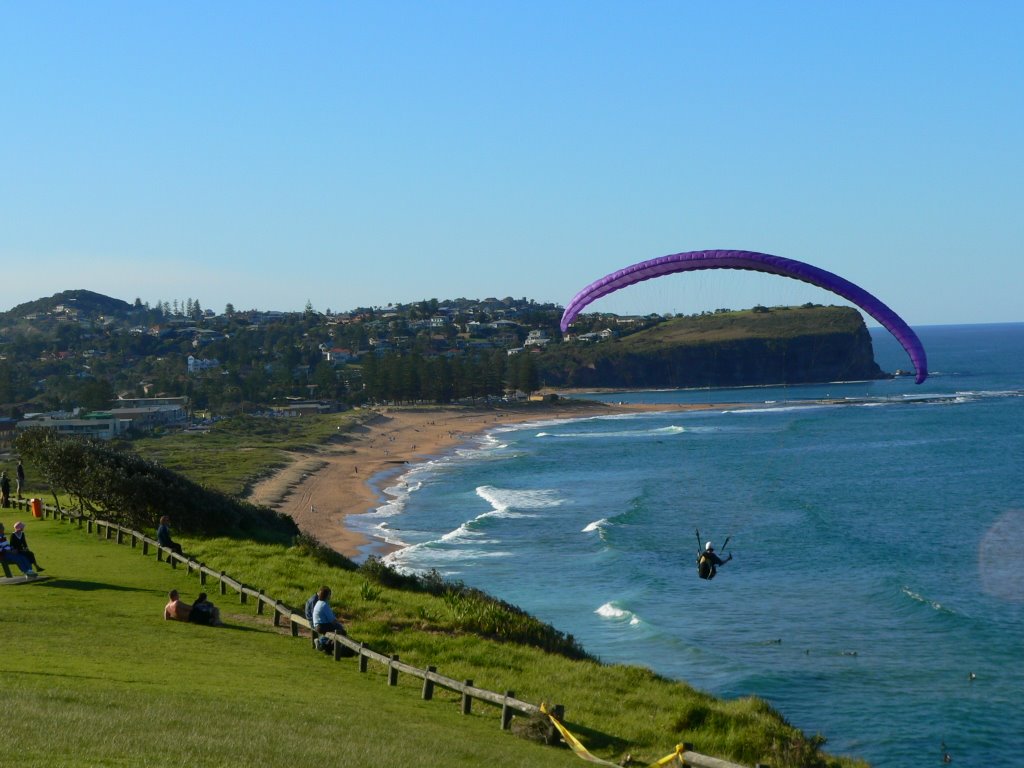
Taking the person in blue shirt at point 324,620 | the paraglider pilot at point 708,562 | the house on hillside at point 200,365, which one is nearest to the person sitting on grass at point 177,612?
the person in blue shirt at point 324,620

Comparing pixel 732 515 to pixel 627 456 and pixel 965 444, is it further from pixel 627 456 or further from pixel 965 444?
pixel 965 444

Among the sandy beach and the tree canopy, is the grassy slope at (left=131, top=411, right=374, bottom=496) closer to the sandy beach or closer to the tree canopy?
the sandy beach

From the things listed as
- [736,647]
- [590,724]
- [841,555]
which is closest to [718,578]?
[841,555]

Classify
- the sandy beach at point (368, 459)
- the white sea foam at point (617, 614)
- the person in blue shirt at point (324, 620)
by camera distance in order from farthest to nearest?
1. the sandy beach at point (368, 459)
2. the white sea foam at point (617, 614)
3. the person in blue shirt at point (324, 620)

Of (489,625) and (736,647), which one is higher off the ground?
(489,625)

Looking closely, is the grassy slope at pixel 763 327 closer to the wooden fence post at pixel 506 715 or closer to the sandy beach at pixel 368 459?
the sandy beach at pixel 368 459

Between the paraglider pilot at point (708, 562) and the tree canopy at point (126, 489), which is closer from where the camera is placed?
the paraglider pilot at point (708, 562)
